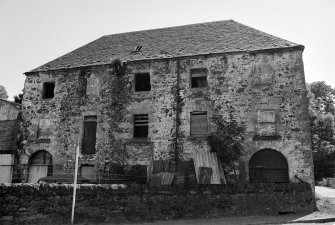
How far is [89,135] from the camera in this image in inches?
723

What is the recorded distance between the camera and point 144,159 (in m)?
17.0

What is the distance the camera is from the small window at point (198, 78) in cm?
1767

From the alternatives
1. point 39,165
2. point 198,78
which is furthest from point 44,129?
point 198,78

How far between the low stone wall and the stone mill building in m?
2.58

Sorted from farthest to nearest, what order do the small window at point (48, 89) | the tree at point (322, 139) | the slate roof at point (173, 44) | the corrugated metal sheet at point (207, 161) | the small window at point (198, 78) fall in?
the tree at point (322, 139) < the small window at point (48, 89) < the slate roof at point (173, 44) < the small window at point (198, 78) < the corrugated metal sheet at point (207, 161)

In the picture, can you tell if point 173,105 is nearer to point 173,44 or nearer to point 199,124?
point 199,124

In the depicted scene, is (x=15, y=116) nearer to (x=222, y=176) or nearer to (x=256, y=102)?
(x=222, y=176)

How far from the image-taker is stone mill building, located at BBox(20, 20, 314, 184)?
15719 millimetres

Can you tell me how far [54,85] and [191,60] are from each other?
8.82m

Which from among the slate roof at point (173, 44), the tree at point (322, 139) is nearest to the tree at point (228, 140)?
the slate roof at point (173, 44)

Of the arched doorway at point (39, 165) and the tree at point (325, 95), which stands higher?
the tree at point (325, 95)

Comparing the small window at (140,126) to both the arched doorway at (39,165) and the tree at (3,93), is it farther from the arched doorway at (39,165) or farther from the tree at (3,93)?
the tree at (3,93)

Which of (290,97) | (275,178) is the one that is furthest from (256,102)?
(275,178)

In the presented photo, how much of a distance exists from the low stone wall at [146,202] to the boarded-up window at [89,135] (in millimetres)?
7387
